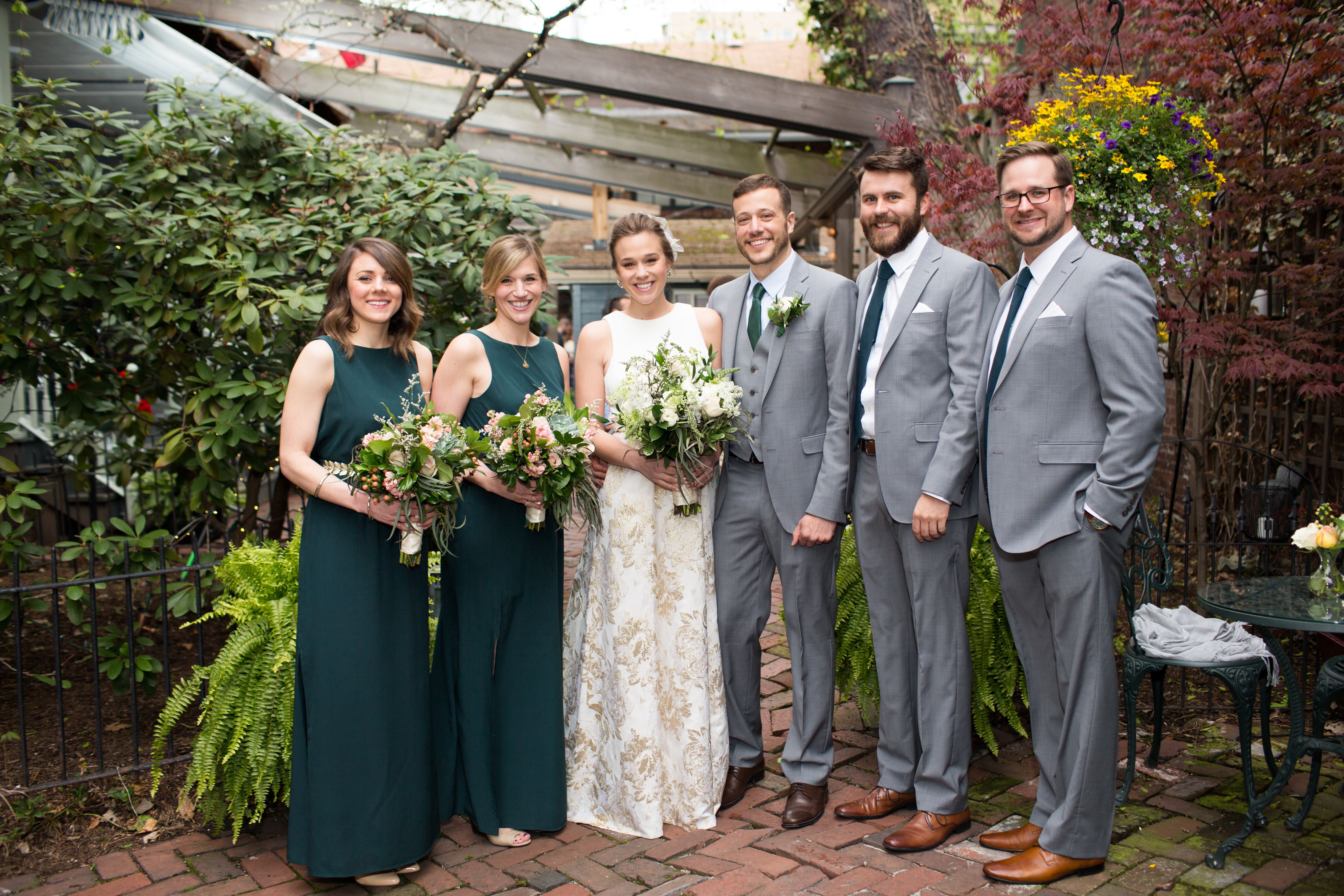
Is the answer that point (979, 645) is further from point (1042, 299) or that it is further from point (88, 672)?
point (88, 672)

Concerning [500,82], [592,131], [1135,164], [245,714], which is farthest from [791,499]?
[592,131]

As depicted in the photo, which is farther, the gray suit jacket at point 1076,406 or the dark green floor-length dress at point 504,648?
the dark green floor-length dress at point 504,648

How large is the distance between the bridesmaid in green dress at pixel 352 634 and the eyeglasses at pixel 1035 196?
2.21 meters

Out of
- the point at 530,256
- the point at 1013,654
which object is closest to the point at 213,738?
the point at 530,256

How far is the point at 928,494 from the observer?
352cm

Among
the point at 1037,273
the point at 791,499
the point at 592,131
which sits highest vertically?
the point at 592,131

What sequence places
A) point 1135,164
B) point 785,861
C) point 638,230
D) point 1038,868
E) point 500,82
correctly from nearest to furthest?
point 1038,868, point 785,861, point 638,230, point 1135,164, point 500,82

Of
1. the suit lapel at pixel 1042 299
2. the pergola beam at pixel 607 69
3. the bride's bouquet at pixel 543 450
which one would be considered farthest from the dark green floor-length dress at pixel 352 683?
the pergola beam at pixel 607 69

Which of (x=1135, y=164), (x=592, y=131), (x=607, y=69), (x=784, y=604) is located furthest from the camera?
(x=592, y=131)

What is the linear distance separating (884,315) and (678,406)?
0.89m

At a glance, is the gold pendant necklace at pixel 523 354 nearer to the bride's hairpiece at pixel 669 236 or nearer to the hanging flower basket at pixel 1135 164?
the bride's hairpiece at pixel 669 236

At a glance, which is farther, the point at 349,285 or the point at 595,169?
the point at 595,169

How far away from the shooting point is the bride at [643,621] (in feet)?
12.8

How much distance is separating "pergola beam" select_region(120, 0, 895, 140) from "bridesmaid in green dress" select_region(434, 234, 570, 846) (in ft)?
18.3
